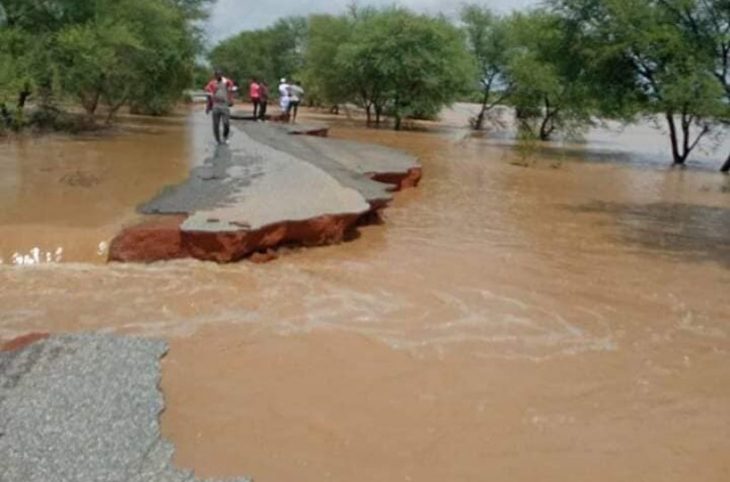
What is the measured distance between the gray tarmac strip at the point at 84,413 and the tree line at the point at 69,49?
15169mm

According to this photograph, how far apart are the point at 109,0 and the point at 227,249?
16.3m

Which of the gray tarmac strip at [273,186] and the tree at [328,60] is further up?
the tree at [328,60]

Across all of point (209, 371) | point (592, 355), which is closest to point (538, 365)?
point (592, 355)

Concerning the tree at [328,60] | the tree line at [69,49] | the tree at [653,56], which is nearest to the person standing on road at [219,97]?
the tree line at [69,49]

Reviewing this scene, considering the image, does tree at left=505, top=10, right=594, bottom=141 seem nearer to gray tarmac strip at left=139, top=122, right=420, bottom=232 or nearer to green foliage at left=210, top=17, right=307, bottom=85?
gray tarmac strip at left=139, top=122, right=420, bottom=232

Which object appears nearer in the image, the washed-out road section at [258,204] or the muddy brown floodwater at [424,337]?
the muddy brown floodwater at [424,337]

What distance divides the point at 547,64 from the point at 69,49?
54.5 ft

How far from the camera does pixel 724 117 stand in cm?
2022

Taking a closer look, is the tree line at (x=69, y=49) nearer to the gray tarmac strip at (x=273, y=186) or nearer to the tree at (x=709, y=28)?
the gray tarmac strip at (x=273, y=186)

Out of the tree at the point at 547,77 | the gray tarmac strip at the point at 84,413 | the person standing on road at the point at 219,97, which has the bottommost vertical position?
the gray tarmac strip at the point at 84,413

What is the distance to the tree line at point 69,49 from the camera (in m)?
19.1

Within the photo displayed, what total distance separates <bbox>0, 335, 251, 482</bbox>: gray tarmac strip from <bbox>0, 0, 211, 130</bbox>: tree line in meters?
15.2

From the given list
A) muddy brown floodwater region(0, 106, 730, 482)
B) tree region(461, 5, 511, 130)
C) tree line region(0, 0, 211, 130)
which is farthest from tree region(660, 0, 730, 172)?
tree region(461, 5, 511, 130)

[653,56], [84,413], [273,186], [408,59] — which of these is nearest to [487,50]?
[408,59]
